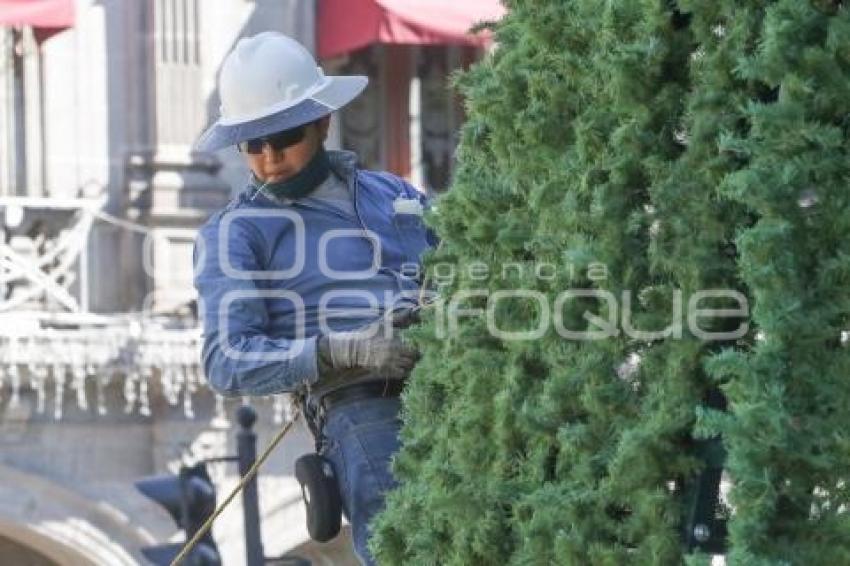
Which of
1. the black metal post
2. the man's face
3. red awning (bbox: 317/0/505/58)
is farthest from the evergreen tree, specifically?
red awning (bbox: 317/0/505/58)

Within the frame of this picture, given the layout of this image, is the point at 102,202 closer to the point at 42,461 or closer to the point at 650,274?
the point at 42,461

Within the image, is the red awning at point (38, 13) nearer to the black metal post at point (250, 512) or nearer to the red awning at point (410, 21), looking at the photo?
the red awning at point (410, 21)

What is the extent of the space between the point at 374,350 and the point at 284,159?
1.77 feet

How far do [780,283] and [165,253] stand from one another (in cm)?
1633

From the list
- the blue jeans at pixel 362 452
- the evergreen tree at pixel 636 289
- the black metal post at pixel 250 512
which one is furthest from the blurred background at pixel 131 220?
the evergreen tree at pixel 636 289

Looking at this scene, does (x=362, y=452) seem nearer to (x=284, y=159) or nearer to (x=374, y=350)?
(x=374, y=350)

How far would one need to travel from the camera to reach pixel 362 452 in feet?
18.8

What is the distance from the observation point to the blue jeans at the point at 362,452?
5691 millimetres

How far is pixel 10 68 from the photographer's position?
64.7ft

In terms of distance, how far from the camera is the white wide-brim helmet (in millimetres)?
5891

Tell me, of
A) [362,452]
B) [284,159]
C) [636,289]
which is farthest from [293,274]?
A: [636,289]

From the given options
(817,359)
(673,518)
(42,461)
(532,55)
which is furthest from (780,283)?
(42,461)

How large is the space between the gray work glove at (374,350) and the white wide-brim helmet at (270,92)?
464 mm

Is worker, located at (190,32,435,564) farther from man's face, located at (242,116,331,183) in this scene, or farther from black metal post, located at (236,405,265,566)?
black metal post, located at (236,405,265,566)
